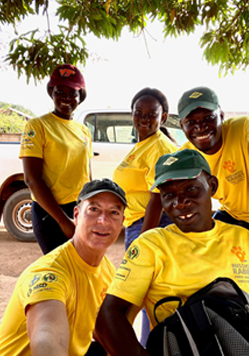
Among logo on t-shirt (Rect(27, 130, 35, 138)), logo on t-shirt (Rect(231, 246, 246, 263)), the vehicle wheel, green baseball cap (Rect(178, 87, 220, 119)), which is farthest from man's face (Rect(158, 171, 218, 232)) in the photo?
the vehicle wheel

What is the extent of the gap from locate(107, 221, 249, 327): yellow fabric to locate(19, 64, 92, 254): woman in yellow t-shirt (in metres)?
1.01

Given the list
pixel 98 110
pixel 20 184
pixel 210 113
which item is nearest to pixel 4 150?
pixel 20 184

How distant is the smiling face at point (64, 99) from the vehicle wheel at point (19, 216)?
3453 millimetres

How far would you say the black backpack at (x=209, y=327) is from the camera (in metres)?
1.24

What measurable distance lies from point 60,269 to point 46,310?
0.25 m

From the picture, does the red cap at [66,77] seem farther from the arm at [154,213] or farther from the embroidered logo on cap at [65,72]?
the arm at [154,213]

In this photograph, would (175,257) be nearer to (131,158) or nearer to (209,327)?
(209,327)

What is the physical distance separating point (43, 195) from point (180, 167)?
1144mm

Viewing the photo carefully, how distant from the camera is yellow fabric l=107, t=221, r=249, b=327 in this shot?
1472mm

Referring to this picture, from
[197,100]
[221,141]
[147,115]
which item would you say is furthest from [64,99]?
[221,141]

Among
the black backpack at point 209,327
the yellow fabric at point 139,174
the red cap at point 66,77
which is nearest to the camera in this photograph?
the black backpack at point 209,327

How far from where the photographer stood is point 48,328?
1.32 meters

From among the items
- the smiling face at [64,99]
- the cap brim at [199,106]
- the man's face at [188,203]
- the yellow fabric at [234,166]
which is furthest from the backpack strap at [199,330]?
the smiling face at [64,99]

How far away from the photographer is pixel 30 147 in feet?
8.23
